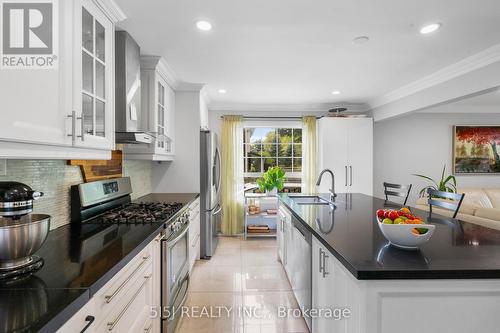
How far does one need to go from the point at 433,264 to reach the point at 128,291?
1417 millimetres

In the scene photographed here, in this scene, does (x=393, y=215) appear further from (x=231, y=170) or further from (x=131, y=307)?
(x=231, y=170)

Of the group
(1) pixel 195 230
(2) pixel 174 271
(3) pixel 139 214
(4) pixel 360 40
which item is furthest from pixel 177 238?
(4) pixel 360 40

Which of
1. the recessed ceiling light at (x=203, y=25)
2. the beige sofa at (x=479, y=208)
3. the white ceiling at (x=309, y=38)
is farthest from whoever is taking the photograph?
the beige sofa at (x=479, y=208)

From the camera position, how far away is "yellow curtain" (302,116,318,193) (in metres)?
5.08

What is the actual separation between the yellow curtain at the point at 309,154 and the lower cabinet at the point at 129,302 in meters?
3.62

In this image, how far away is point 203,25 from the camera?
7.06 feet

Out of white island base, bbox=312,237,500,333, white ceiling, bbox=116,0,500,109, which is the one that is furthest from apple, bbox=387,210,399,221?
white ceiling, bbox=116,0,500,109

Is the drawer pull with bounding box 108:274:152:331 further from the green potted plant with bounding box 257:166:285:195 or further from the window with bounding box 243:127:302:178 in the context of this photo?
the window with bounding box 243:127:302:178

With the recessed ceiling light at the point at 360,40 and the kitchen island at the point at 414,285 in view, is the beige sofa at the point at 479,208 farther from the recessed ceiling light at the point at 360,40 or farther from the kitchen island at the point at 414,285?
the recessed ceiling light at the point at 360,40

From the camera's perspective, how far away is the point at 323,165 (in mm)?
4844

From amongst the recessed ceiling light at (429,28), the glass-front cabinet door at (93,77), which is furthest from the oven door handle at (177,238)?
the recessed ceiling light at (429,28)

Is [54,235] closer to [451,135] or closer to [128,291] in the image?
[128,291]

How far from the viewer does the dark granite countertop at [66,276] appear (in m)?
0.80

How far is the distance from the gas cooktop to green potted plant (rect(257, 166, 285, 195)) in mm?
2489
